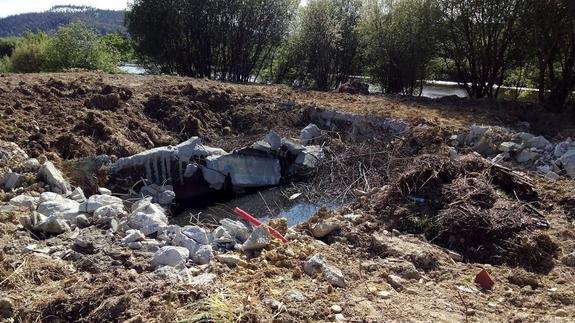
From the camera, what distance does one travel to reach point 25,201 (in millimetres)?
5547

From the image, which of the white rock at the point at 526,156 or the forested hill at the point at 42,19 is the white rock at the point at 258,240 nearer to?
the white rock at the point at 526,156

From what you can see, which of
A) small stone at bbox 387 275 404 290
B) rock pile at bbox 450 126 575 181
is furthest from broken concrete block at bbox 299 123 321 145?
small stone at bbox 387 275 404 290

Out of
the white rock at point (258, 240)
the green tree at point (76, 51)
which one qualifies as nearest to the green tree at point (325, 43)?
the green tree at point (76, 51)

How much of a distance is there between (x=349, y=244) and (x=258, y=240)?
108 centimetres

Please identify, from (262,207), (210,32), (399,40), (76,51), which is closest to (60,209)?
(262,207)

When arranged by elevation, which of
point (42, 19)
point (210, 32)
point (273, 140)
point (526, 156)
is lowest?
point (273, 140)

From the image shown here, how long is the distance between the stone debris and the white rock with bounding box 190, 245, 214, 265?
0.91 m

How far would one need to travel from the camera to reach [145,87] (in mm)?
10773

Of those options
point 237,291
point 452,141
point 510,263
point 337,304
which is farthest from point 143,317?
point 452,141

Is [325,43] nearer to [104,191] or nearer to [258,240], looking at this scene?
[104,191]

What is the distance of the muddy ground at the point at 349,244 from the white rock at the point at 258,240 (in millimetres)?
179

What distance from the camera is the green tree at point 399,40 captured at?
13.7 meters

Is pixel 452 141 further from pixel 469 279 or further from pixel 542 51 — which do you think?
pixel 469 279

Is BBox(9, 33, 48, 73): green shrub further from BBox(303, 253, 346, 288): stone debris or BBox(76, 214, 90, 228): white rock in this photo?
BBox(303, 253, 346, 288): stone debris
